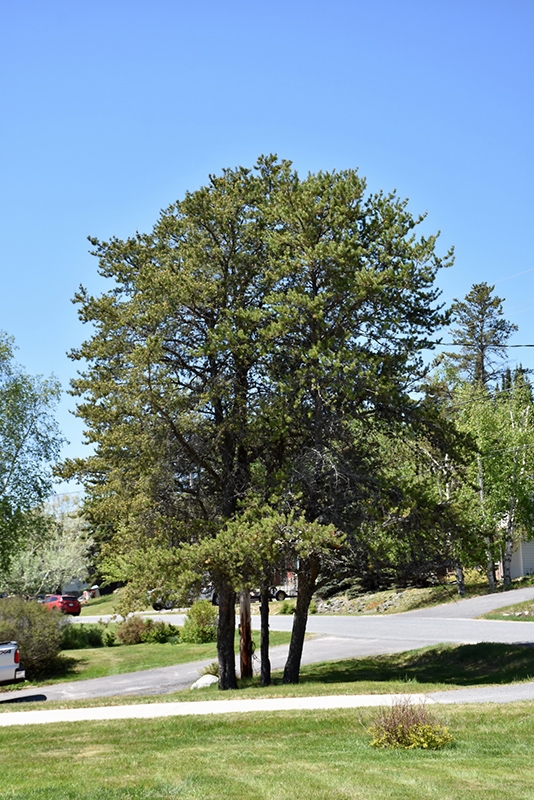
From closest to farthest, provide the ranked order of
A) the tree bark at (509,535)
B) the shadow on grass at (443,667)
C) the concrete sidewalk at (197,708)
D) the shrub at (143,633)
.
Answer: the concrete sidewalk at (197,708)
the shadow on grass at (443,667)
the shrub at (143,633)
the tree bark at (509,535)

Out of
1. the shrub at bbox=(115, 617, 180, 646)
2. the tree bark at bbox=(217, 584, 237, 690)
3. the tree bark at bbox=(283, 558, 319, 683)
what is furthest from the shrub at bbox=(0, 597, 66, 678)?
the tree bark at bbox=(283, 558, 319, 683)

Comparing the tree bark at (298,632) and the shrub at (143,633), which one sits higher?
the tree bark at (298,632)

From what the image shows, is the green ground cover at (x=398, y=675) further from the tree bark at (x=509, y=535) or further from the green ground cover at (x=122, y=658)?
the tree bark at (x=509, y=535)

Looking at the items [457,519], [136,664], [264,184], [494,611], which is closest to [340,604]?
[494,611]

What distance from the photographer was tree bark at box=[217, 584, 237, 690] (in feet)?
59.4

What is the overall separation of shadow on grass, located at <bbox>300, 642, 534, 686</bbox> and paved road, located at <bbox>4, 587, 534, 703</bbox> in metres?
1.49

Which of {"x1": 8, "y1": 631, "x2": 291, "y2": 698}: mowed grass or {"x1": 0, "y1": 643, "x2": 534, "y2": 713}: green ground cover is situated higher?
{"x1": 0, "y1": 643, "x2": 534, "y2": 713}: green ground cover

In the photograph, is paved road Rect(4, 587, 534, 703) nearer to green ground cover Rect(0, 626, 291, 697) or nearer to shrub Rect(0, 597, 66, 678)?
green ground cover Rect(0, 626, 291, 697)

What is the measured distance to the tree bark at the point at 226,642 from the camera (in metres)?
18.1

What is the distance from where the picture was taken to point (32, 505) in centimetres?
2586

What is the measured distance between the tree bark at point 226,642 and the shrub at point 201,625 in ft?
37.2

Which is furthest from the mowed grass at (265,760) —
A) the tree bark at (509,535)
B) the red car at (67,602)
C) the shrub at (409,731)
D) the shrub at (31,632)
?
the red car at (67,602)

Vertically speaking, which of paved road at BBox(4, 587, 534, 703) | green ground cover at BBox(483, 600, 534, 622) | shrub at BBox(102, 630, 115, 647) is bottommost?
shrub at BBox(102, 630, 115, 647)

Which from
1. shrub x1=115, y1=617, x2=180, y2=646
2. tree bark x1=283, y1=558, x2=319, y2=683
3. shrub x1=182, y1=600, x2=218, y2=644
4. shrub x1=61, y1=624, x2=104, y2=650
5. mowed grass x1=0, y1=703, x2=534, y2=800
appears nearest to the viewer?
mowed grass x1=0, y1=703, x2=534, y2=800
